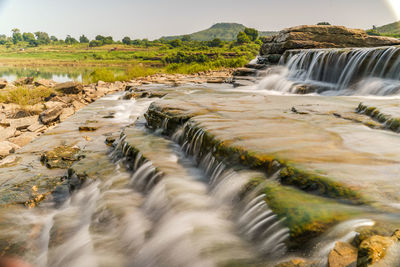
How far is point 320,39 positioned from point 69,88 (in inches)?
499

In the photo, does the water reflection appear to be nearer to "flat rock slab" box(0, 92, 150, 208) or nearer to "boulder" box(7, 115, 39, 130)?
"boulder" box(7, 115, 39, 130)

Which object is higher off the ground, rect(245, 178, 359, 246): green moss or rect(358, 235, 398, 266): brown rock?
rect(358, 235, 398, 266): brown rock

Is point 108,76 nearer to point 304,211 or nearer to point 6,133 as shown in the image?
point 6,133

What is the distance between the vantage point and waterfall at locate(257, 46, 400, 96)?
8.13 meters

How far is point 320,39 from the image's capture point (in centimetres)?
1440

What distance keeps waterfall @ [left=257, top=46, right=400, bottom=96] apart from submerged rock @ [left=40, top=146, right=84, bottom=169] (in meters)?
7.33

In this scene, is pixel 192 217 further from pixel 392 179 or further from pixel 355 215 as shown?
pixel 392 179

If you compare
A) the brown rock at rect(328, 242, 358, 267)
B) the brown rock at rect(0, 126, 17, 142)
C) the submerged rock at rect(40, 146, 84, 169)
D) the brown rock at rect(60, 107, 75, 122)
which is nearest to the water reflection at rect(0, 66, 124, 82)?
the brown rock at rect(60, 107, 75, 122)

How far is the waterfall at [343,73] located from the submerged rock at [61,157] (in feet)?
24.0

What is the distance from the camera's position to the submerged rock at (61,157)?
15.2ft

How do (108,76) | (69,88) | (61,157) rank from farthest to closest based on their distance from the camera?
(108,76) < (69,88) < (61,157)

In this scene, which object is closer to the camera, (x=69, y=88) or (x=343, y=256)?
(x=343, y=256)

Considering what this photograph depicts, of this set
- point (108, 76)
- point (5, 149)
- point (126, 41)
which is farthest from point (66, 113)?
point (126, 41)

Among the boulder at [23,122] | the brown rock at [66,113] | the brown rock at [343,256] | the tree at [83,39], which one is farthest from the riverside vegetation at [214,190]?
the tree at [83,39]
